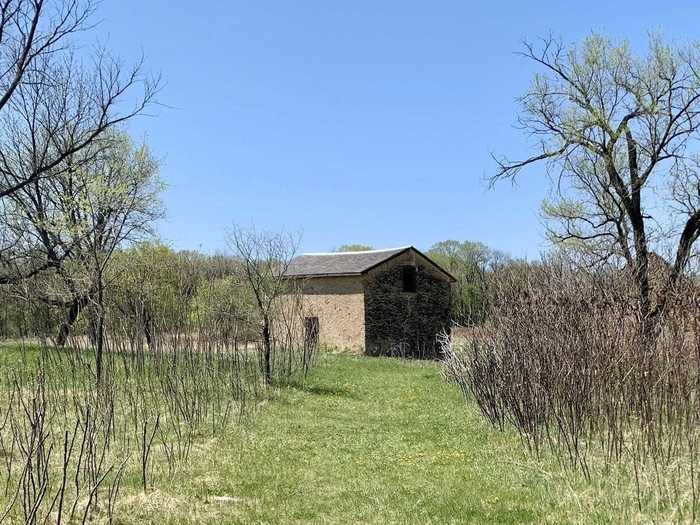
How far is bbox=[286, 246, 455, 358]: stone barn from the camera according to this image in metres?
25.4

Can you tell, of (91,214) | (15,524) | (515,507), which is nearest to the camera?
(15,524)

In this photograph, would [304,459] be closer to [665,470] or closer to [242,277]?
[665,470]

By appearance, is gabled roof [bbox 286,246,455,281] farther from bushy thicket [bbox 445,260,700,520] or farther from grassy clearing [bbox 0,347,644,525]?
bushy thicket [bbox 445,260,700,520]

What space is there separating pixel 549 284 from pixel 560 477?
4448 millimetres

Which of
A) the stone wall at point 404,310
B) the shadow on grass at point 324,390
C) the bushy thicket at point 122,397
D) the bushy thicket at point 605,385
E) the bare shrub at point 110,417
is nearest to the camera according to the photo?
the bare shrub at point 110,417

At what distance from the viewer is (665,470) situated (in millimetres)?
5445

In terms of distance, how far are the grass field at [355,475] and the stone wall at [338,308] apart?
1404 centimetres

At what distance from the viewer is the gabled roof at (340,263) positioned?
1015 inches

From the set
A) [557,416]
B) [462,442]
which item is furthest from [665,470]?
[462,442]

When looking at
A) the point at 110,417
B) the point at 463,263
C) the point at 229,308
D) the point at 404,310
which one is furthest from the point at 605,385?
the point at 463,263

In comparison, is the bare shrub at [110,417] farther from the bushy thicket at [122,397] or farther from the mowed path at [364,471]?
the mowed path at [364,471]

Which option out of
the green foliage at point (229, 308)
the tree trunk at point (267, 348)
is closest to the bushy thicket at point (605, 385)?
the tree trunk at point (267, 348)

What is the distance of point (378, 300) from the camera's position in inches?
1016

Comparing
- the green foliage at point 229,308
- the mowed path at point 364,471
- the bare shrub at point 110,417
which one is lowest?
the mowed path at point 364,471
